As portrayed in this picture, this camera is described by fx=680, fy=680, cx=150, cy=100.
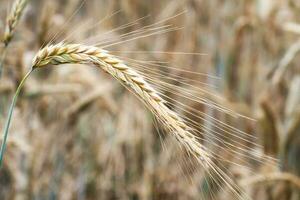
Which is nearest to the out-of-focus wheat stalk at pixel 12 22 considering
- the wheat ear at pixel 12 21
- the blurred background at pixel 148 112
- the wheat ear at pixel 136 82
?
the wheat ear at pixel 12 21

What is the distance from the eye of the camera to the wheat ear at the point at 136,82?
142 cm

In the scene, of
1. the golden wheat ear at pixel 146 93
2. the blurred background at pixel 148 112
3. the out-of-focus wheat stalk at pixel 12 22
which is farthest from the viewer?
the blurred background at pixel 148 112

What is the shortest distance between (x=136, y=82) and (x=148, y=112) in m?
2.50

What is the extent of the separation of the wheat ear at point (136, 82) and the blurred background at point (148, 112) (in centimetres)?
185

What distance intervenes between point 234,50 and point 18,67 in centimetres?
140

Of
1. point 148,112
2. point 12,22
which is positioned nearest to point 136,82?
point 12,22

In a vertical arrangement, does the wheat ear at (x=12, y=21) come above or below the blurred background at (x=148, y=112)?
above

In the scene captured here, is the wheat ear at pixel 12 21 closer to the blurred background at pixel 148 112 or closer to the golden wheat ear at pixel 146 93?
the golden wheat ear at pixel 146 93

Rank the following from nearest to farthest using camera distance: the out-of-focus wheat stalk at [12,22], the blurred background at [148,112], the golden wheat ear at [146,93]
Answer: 1. the golden wheat ear at [146,93]
2. the out-of-focus wheat stalk at [12,22]
3. the blurred background at [148,112]

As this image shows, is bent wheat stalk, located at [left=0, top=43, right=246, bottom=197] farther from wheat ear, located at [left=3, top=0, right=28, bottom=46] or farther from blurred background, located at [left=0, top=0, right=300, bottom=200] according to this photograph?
blurred background, located at [left=0, top=0, right=300, bottom=200]

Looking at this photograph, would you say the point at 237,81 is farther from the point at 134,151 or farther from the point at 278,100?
the point at 134,151

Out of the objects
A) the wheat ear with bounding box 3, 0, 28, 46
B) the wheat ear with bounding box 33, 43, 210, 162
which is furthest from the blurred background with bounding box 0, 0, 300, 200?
the wheat ear with bounding box 33, 43, 210, 162

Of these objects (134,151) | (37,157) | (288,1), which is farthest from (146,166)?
(288,1)

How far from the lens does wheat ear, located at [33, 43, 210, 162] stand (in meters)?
1.42
